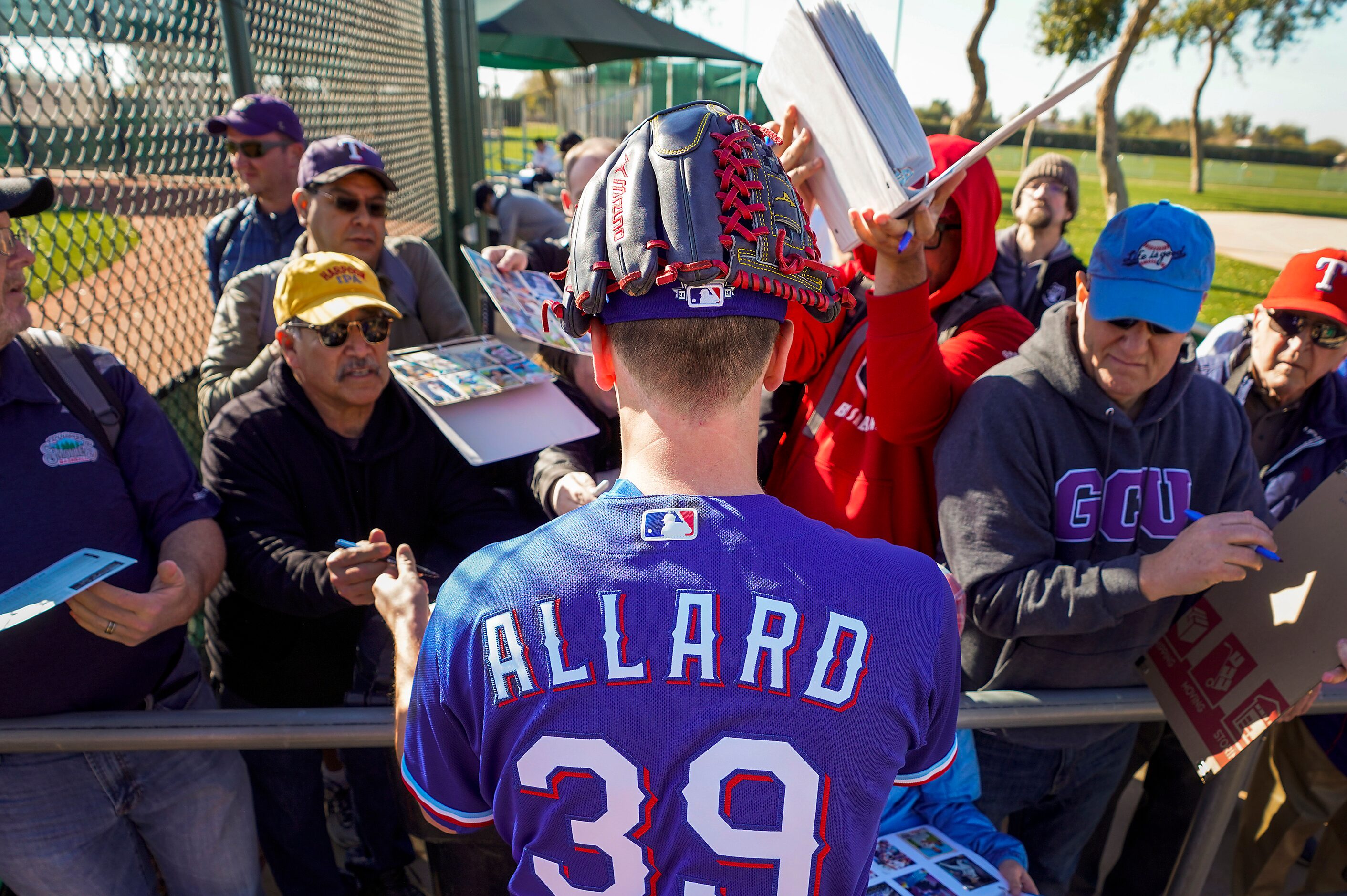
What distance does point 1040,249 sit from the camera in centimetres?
524

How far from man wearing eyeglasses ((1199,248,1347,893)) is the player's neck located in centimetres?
261

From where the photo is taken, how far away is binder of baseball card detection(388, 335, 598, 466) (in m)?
2.49

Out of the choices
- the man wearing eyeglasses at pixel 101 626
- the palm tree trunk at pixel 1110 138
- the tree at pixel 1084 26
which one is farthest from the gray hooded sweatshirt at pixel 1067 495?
the tree at pixel 1084 26

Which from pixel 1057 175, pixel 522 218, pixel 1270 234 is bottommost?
pixel 1270 234

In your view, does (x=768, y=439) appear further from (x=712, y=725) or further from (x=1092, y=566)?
(x=712, y=725)

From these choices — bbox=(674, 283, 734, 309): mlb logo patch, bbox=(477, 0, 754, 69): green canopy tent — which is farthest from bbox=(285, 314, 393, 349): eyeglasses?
bbox=(477, 0, 754, 69): green canopy tent

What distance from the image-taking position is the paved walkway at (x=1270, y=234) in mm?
19891

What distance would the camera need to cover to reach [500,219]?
776cm

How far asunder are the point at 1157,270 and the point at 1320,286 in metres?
1.30

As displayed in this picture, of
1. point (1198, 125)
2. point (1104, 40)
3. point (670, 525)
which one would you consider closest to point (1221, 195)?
point (1198, 125)

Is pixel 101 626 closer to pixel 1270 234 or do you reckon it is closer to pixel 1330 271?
pixel 1330 271

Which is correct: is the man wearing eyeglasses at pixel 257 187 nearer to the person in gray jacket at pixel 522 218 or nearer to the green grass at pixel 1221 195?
the person in gray jacket at pixel 522 218

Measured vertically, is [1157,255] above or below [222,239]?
above

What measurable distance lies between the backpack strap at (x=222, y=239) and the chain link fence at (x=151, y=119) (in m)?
0.20
